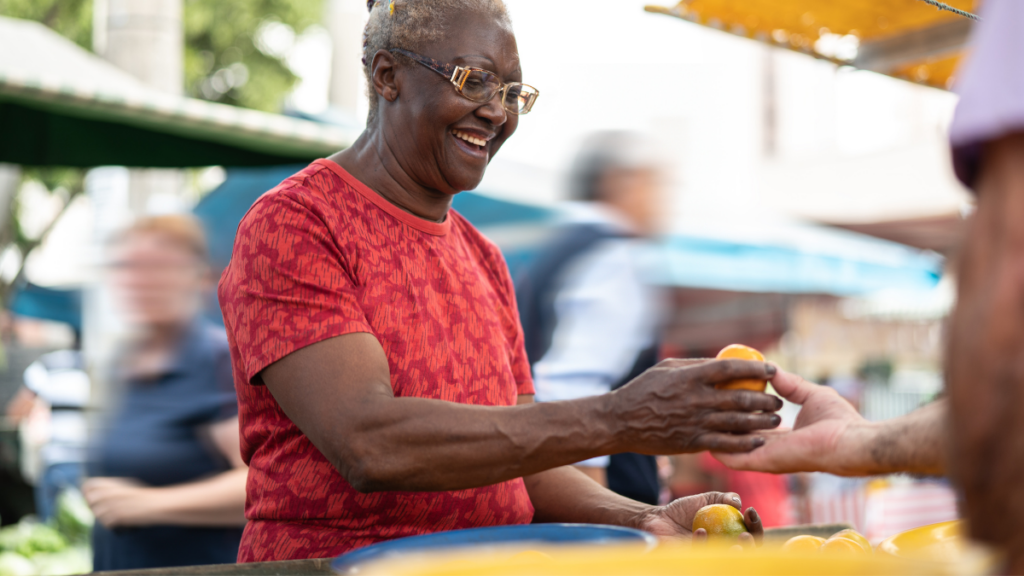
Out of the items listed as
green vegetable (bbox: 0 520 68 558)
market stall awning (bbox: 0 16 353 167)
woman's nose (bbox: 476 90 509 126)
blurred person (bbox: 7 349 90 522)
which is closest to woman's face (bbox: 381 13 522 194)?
woman's nose (bbox: 476 90 509 126)

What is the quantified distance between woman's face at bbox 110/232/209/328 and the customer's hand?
262 cm

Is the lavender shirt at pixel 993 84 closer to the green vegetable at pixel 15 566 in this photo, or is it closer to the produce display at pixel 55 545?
the produce display at pixel 55 545

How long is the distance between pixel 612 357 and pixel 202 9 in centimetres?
1168

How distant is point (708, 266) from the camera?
699 cm


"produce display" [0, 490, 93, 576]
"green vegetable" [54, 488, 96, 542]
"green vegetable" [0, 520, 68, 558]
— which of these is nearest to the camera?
"produce display" [0, 490, 93, 576]

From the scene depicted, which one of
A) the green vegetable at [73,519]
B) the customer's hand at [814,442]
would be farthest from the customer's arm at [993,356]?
the green vegetable at [73,519]

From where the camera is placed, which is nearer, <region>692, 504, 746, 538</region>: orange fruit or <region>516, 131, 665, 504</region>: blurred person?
<region>692, 504, 746, 538</region>: orange fruit

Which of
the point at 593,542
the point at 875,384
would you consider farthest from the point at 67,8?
the point at 593,542

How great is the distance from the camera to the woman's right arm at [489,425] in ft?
5.36

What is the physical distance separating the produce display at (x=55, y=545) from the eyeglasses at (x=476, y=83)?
422 centimetres

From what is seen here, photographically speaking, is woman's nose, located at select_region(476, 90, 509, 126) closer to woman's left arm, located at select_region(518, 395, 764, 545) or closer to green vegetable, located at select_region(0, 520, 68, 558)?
woman's left arm, located at select_region(518, 395, 764, 545)

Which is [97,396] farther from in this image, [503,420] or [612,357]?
[503,420]

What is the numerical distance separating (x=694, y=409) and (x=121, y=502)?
2.45 m

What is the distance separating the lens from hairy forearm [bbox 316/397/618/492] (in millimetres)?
1656
